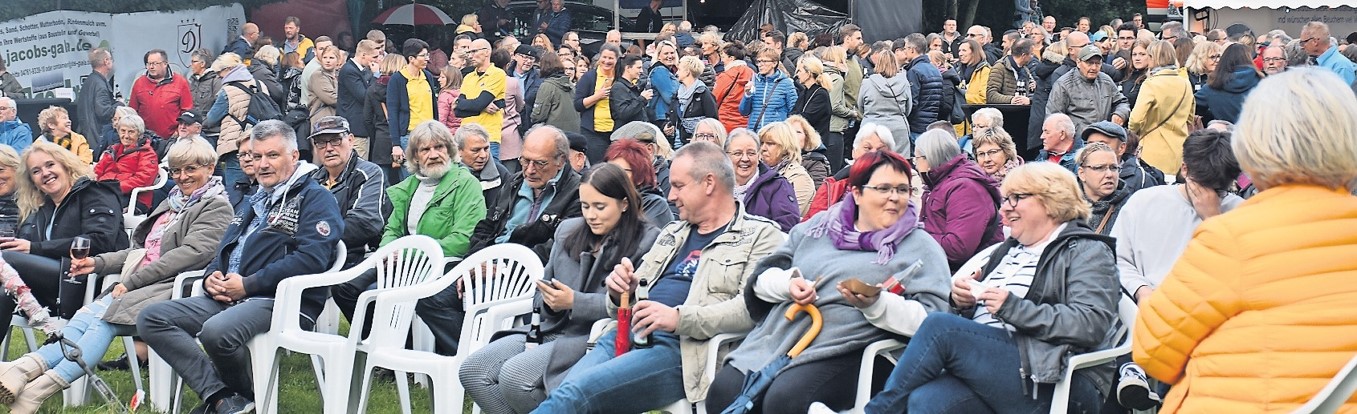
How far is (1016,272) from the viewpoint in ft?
13.6

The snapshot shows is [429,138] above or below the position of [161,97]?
above

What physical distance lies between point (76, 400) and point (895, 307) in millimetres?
3946

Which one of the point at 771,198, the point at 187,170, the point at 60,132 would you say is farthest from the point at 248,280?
the point at 60,132

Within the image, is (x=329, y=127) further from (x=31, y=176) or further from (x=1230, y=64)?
(x=1230, y=64)

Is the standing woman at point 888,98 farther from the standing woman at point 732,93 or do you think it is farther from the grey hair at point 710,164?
the grey hair at point 710,164

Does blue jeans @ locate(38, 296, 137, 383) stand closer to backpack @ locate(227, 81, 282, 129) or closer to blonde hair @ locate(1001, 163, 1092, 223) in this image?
blonde hair @ locate(1001, 163, 1092, 223)

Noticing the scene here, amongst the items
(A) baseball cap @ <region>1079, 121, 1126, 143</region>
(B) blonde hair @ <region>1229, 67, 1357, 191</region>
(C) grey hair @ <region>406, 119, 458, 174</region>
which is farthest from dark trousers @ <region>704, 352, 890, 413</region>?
(A) baseball cap @ <region>1079, 121, 1126, 143</region>

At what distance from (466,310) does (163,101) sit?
7587 millimetres

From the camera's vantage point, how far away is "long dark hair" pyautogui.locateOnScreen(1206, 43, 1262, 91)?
28.2ft

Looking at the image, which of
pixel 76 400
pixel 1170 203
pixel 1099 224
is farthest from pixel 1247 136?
pixel 76 400

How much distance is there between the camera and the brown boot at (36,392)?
18.5 feet

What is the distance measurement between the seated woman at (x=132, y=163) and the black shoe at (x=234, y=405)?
12.3 ft

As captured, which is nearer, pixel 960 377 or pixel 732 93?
pixel 960 377

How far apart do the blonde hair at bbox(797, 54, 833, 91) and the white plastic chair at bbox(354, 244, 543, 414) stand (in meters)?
5.06
